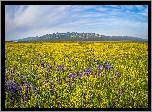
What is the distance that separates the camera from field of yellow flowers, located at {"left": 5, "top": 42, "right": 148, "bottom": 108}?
233 inches

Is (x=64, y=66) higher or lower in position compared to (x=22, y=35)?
lower

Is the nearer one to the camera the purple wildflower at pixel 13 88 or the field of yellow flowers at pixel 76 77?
the field of yellow flowers at pixel 76 77

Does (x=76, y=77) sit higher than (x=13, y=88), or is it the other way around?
(x=76, y=77)

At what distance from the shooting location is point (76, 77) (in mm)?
6465

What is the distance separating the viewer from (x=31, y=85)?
623cm

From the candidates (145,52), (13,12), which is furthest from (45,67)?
(145,52)

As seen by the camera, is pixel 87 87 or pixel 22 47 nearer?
pixel 87 87

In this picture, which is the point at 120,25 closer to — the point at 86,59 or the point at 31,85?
the point at 86,59

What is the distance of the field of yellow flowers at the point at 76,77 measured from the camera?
5.92 metres

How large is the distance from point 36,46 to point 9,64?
3.69ft

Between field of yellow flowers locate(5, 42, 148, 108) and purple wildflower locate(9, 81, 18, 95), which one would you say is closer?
field of yellow flowers locate(5, 42, 148, 108)

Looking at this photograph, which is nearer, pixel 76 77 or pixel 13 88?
pixel 13 88
